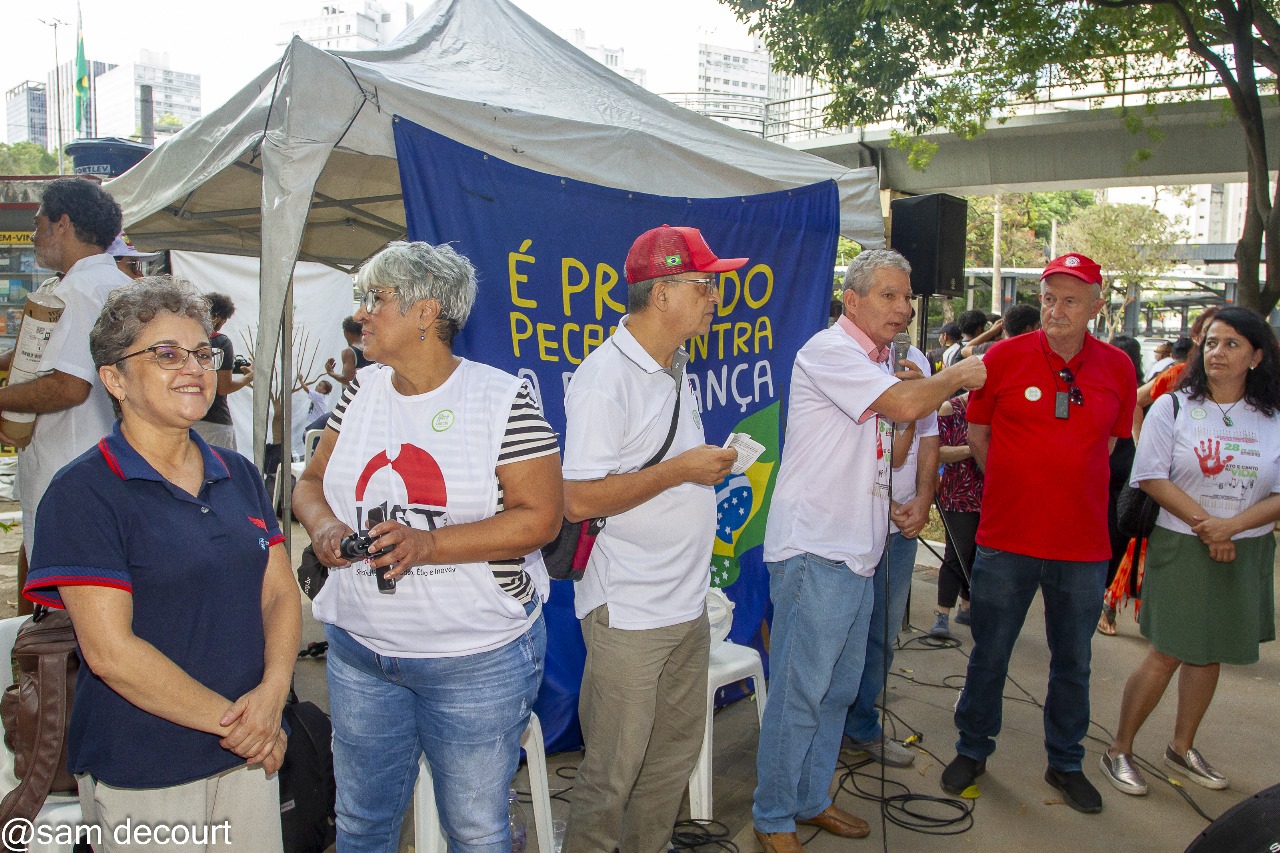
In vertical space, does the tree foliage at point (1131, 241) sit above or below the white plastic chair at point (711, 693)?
above

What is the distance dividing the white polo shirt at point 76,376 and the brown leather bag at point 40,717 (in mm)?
1209

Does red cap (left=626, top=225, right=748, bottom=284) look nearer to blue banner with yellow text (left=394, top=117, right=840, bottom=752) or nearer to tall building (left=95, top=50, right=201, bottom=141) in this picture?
blue banner with yellow text (left=394, top=117, right=840, bottom=752)

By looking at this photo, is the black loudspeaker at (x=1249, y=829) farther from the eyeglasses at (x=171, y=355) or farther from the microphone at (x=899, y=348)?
the eyeglasses at (x=171, y=355)

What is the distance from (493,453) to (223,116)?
2160mm

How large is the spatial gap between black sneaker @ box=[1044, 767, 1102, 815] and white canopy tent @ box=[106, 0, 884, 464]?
2837 millimetres

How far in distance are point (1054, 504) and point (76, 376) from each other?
3442mm

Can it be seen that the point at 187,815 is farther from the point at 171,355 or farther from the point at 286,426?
the point at 286,426

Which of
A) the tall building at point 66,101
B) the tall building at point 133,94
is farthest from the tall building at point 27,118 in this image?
the tall building at point 133,94

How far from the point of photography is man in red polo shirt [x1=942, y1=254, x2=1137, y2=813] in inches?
134

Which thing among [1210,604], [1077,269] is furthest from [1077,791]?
[1077,269]

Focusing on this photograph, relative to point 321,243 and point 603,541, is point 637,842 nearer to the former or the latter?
point 603,541

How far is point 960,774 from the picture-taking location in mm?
3627

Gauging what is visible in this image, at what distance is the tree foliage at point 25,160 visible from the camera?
1788 inches

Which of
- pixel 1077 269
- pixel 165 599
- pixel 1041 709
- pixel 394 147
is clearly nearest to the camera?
pixel 165 599
